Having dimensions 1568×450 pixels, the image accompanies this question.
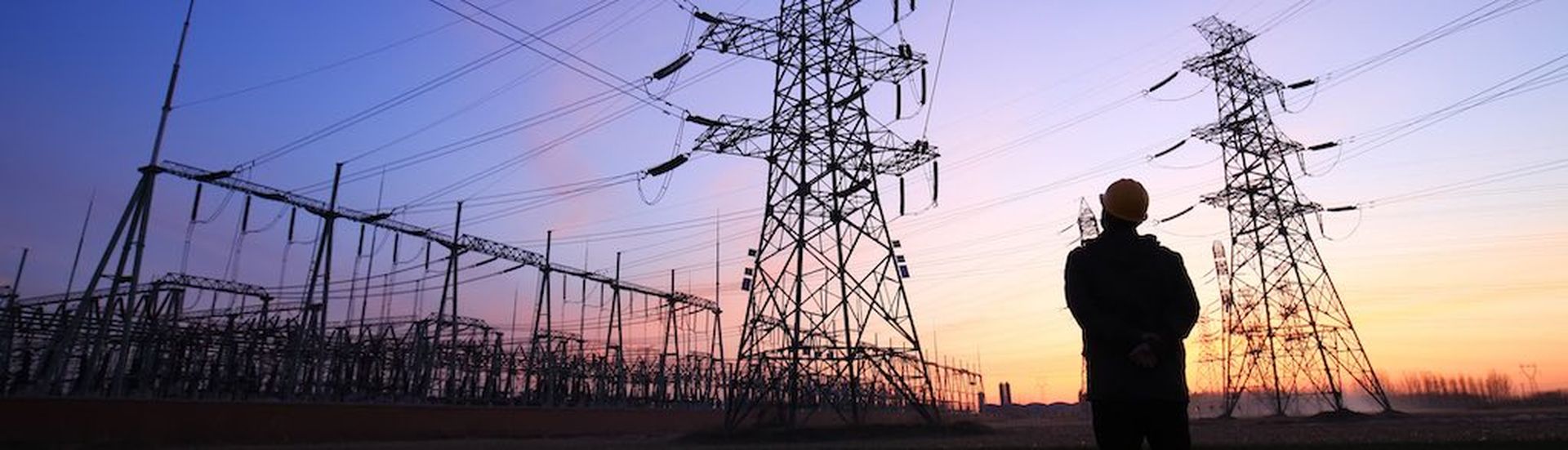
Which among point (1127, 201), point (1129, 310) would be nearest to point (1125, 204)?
point (1127, 201)

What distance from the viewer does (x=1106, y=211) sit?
2973mm

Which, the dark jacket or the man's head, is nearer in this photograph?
the dark jacket

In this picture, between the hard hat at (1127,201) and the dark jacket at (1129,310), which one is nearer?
the dark jacket at (1129,310)

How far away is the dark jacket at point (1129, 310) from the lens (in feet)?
8.89

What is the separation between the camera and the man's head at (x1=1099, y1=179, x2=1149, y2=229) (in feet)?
9.64

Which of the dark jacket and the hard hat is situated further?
the hard hat

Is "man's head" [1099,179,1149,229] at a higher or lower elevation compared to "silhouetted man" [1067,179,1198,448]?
higher

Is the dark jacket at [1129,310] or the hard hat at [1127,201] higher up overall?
the hard hat at [1127,201]

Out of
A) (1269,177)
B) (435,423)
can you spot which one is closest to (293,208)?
(435,423)

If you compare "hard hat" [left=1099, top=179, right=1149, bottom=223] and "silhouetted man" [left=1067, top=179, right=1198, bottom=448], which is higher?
"hard hat" [left=1099, top=179, right=1149, bottom=223]

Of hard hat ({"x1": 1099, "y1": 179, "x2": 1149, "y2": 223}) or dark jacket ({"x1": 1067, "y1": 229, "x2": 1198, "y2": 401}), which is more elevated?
hard hat ({"x1": 1099, "y1": 179, "x2": 1149, "y2": 223})

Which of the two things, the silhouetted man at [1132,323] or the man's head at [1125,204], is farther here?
the man's head at [1125,204]

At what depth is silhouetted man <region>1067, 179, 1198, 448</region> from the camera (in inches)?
106

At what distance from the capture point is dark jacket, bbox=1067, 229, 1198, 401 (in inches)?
107
